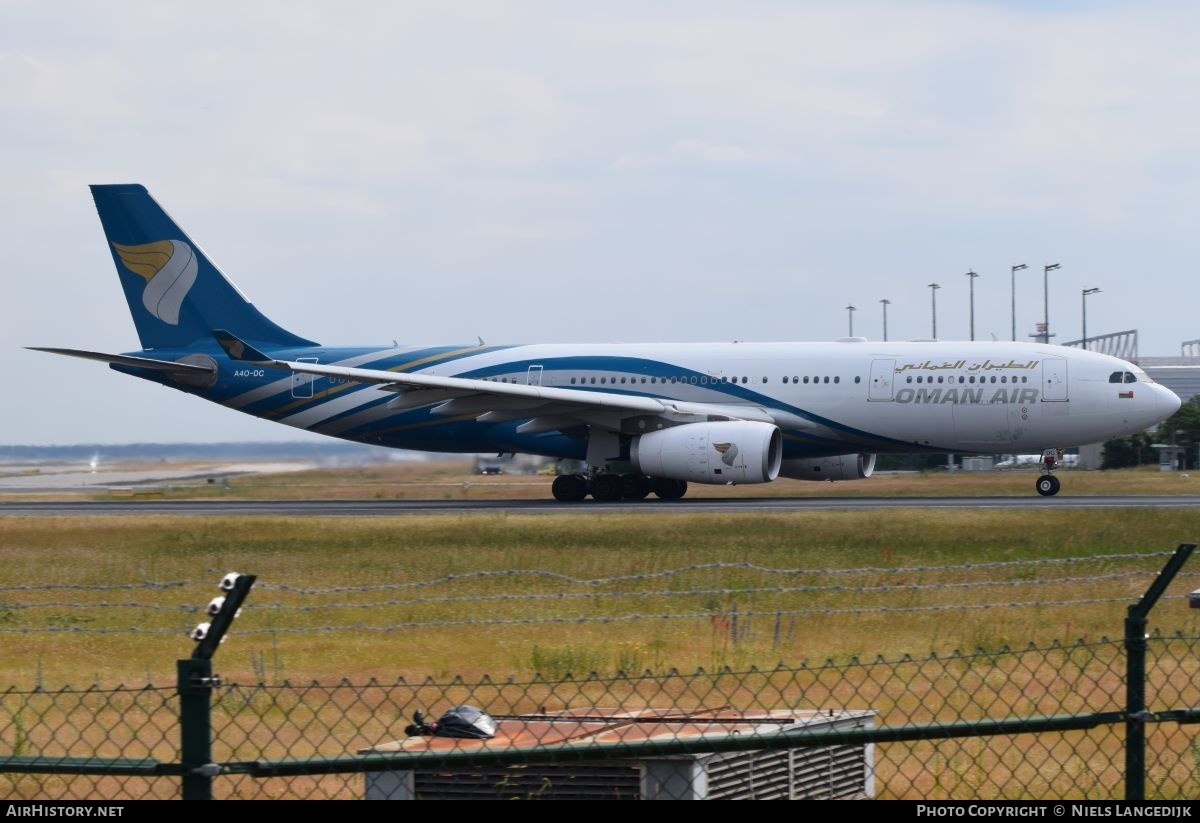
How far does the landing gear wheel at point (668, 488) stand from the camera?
→ 34406 mm

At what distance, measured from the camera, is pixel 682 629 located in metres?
14.4

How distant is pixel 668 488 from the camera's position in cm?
3447

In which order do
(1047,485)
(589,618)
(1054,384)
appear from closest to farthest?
1. (589,618)
2. (1054,384)
3. (1047,485)

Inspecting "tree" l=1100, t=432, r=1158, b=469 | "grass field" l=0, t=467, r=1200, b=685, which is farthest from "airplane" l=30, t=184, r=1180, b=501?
"tree" l=1100, t=432, r=1158, b=469

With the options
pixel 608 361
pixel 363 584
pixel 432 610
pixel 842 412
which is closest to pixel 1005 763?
pixel 432 610

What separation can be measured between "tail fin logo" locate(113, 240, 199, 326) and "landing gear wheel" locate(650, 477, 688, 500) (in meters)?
12.2

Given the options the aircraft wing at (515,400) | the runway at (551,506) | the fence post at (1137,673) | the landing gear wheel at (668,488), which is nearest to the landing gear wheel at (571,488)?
the runway at (551,506)

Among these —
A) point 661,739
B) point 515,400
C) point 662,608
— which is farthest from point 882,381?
point 661,739

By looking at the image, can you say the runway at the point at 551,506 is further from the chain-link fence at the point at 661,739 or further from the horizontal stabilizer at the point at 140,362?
the chain-link fence at the point at 661,739

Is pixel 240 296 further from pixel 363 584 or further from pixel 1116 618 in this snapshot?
pixel 1116 618

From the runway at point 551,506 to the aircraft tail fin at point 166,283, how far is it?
4.15 metres

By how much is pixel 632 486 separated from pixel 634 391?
7.09ft

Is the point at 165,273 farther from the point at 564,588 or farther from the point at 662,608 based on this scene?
the point at 662,608

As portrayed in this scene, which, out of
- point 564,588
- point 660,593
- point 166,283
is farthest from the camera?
point 166,283
